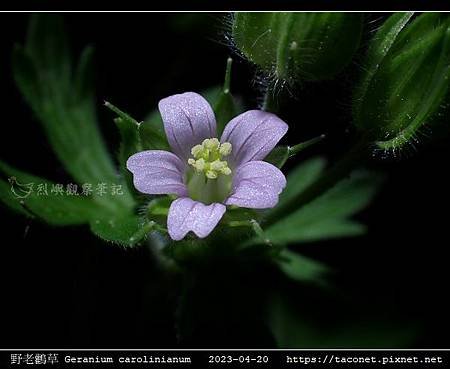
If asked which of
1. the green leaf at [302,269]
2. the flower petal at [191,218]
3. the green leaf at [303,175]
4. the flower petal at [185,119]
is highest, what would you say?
the green leaf at [303,175]

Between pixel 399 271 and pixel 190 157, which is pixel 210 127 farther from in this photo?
pixel 399 271

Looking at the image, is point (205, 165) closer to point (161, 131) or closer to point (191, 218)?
point (161, 131)

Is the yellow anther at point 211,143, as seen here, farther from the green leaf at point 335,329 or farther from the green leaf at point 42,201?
the green leaf at point 335,329

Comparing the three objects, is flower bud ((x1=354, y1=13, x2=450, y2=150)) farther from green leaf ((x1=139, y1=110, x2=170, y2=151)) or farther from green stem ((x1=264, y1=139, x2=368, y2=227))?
green leaf ((x1=139, y1=110, x2=170, y2=151))

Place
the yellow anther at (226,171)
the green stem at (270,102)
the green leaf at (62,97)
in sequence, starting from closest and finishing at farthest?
the yellow anther at (226,171), the green stem at (270,102), the green leaf at (62,97)

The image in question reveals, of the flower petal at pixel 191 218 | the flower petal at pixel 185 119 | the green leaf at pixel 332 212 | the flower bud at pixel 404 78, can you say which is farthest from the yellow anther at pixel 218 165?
the green leaf at pixel 332 212

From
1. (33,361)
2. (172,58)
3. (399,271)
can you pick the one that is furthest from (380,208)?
(33,361)

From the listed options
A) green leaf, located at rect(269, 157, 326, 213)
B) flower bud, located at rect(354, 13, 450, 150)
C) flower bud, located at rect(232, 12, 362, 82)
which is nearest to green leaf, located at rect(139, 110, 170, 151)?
flower bud, located at rect(232, 12, 362, 82)
